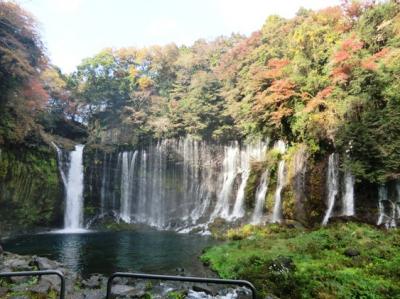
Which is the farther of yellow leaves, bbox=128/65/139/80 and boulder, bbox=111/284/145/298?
yellow leaves, bbox=128/65/139/80

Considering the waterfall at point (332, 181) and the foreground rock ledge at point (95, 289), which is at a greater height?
the waterfall at point (332, 181)

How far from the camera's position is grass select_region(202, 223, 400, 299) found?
7.00m

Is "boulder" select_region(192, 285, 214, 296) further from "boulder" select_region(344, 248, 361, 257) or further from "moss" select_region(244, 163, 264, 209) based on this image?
"moss" select_region(244, 163, 264, 209)

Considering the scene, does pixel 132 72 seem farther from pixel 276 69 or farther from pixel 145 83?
pixel 276 69

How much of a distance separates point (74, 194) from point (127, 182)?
168 inches

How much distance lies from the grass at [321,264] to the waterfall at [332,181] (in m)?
3.42

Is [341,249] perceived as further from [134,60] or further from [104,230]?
[134,60]

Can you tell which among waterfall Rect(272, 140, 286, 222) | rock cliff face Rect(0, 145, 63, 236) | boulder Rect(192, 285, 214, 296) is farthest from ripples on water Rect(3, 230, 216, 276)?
waterfall Rect(272, 140, 286, 222)

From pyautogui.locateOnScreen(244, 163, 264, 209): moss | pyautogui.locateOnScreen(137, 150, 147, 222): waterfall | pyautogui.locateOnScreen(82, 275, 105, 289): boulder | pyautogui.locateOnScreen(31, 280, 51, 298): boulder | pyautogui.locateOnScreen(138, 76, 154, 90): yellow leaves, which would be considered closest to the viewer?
pyautogui.locateOnScreen(31, 280, 51, 298): boulder

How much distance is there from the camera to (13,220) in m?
22.0

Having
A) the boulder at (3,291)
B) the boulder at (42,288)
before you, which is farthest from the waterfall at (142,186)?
the boulder at (3,291)

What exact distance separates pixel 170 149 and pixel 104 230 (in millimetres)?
8365

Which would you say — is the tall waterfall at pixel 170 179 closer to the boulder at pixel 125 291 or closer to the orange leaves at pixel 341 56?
the orange leaves at pixel 341 56

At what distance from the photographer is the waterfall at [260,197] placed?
19766mm
